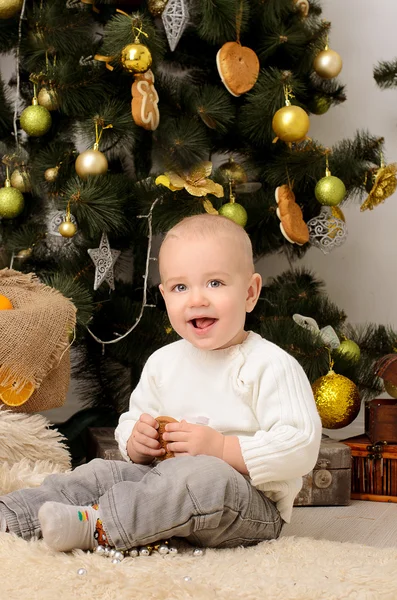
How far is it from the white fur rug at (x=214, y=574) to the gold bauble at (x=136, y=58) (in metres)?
0.98

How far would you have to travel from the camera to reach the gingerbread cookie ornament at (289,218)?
5.74 ft

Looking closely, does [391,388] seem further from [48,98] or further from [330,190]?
[48,98]

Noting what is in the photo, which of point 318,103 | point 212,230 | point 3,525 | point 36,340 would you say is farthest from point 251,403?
point 318,103

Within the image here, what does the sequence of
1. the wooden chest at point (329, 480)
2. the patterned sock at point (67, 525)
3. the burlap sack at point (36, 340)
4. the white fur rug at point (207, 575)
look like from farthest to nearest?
the wooden chest at point (329, 480) < the burlap sack at point (36, 340) < the patterned sock at point (67, 525) < the white fur rug at point (207, 575)

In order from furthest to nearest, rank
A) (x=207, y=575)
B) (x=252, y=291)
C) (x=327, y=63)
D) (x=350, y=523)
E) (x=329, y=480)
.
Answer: (x=327, y=63) → (x=329, y=480) → (x=350, y=523) → (x=252, y=291) → (x=207, y=575)

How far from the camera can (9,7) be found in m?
1.75

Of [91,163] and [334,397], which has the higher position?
[91,163]

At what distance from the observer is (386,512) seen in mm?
1478

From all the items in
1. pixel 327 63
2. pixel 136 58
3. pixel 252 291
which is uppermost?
pixel 327 63

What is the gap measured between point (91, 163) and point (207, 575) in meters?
0.98

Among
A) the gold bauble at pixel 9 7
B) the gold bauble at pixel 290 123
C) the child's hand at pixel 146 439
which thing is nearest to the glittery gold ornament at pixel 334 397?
the gold bauble at pixel 290 123

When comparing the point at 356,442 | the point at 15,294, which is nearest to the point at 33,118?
the point at 15,294

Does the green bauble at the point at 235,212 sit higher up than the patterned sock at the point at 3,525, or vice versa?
the green bauble at the point at 235,212

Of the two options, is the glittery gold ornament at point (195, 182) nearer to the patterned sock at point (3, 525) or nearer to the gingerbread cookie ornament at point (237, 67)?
the gingerbread cookie ornament at point (237, 67)
